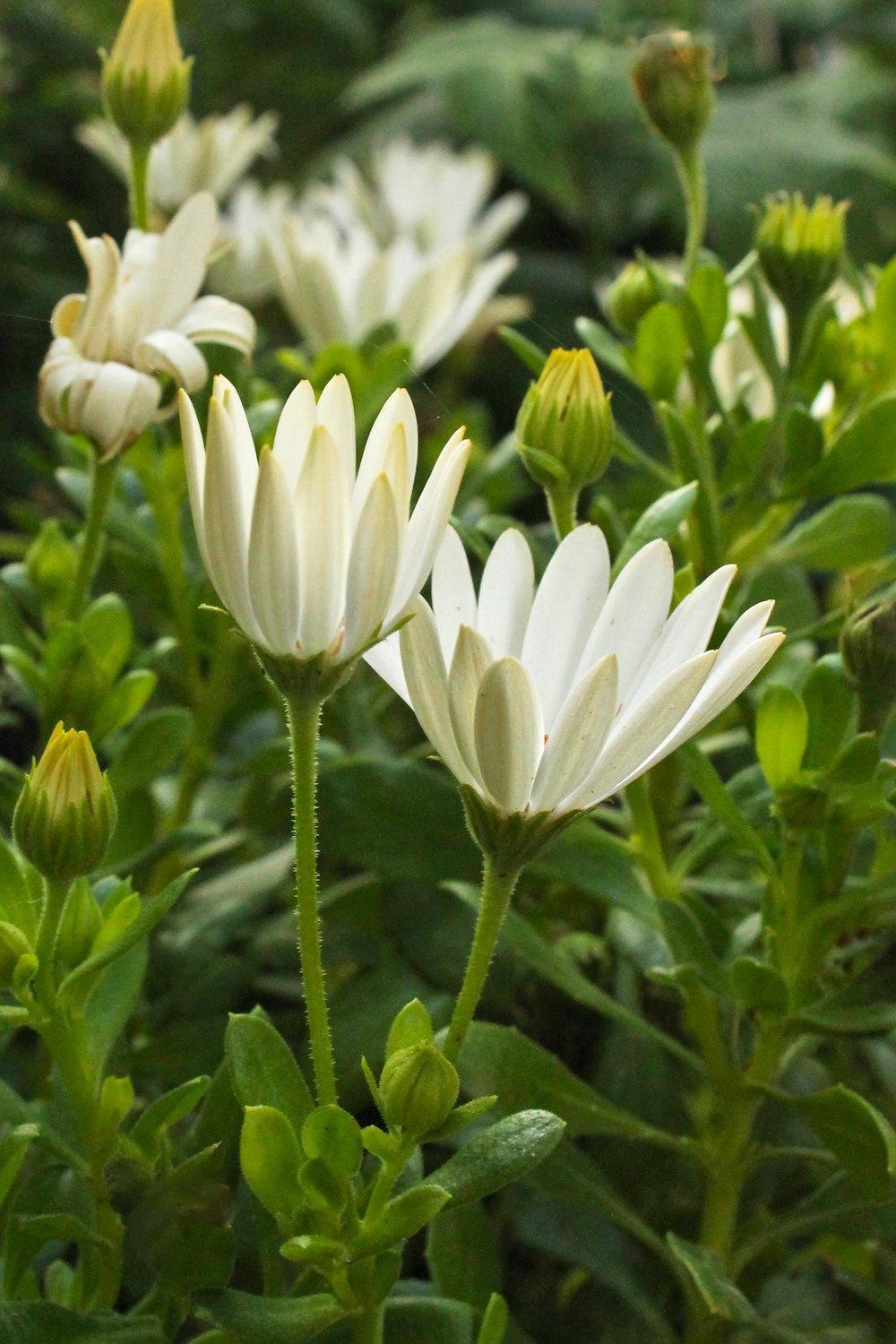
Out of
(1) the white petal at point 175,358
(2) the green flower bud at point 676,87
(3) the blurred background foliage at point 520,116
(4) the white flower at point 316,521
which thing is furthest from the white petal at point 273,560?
(3) the blurred background foliage at point 520,116

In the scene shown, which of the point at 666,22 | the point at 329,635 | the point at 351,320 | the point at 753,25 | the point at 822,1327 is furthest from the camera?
the point at 753,25

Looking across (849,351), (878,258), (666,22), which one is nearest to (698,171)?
(849,351)

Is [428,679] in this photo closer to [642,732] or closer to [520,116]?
[642,732]

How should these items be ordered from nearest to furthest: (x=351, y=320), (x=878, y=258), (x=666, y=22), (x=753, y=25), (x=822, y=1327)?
(x=822, y=1327)
(x=351, y=320)
(x=878, y=258)
(x=666, y=22)
(x=753, y=25)

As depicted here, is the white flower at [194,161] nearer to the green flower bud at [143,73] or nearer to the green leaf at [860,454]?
the green flower bud at [143,73]

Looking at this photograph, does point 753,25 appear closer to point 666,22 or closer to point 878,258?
point 666,22

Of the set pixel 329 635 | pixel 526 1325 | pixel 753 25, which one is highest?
pixel 329 635

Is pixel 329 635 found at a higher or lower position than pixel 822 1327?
higher

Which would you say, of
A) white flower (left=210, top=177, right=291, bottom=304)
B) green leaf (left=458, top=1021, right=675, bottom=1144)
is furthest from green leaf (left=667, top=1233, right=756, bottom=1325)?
white flower (left=210, top=177, right=291, bottom=304)
